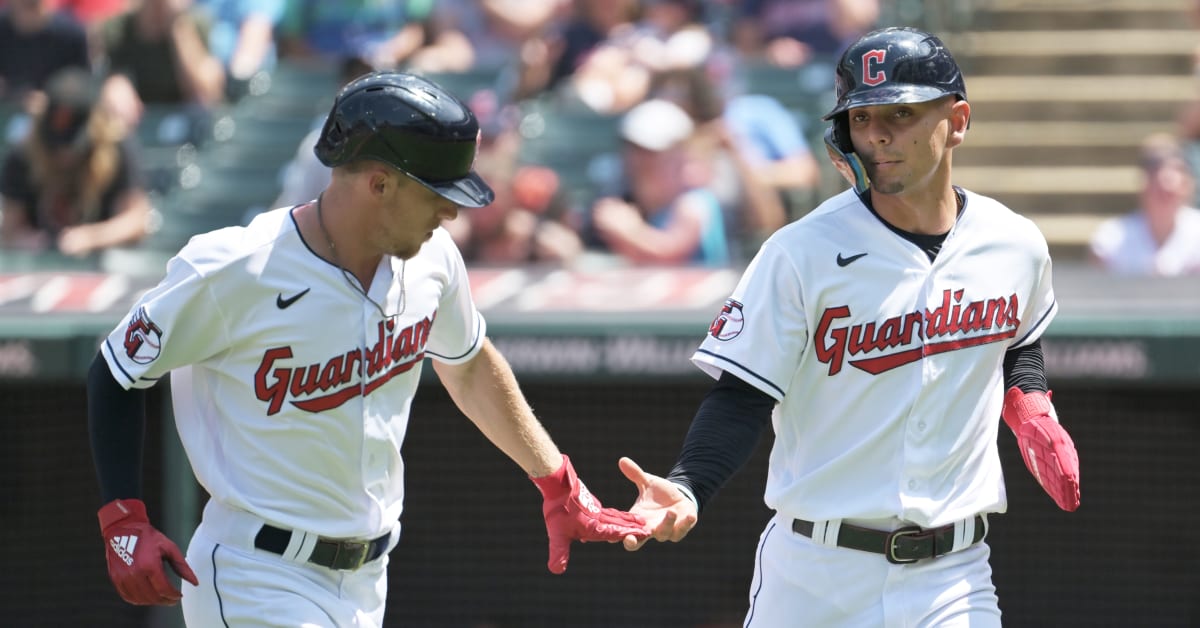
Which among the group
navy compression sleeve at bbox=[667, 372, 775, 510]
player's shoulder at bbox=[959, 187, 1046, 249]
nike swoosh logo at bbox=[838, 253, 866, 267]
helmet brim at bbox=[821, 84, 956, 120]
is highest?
helmet brim at bbox=[821, 84, 956, 120]

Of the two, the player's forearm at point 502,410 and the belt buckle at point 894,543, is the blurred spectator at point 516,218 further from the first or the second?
the belt buckle at point 894,543

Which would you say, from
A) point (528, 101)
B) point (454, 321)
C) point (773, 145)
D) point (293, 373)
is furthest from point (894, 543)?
point (528, 101)

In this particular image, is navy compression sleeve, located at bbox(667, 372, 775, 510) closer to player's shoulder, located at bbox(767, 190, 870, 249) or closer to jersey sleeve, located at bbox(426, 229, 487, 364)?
player's shoulder, located at bbox(767, 190, 870, 249)

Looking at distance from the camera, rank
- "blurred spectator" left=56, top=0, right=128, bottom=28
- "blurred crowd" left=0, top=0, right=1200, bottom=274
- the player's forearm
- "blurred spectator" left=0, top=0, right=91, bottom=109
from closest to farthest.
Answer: the player's forearm → "blurred crowd" left=0, top=0, right=1200, bottom=274 → "blurred spectator" left=0, top=0, right=91, bottom=109 → "blurred spectator" left=56, top=0, right=128, bottom=28

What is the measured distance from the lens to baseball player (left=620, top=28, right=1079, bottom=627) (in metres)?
3.00

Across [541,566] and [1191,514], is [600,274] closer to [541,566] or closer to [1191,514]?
[541,566]

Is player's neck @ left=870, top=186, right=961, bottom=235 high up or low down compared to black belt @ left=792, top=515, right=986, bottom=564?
up

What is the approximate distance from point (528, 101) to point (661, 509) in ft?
16.3

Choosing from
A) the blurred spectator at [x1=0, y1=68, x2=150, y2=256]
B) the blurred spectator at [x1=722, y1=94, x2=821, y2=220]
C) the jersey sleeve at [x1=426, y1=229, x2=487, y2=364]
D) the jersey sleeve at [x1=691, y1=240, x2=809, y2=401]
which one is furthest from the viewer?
the blurred spectator at [x1=0, y1=68, x2=150, y2=256]

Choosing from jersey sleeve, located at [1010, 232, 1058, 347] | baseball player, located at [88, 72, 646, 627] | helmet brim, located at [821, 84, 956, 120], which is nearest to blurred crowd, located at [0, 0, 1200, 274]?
baseball player, located at [88, 72, 646, 627]

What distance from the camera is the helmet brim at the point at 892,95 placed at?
2945mm

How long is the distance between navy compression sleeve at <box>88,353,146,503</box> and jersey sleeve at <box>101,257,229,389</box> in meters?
0.04

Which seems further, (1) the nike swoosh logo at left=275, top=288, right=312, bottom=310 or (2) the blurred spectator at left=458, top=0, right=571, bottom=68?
(2) the blurred spectator at left=458, top=0, right=571, bottom=68

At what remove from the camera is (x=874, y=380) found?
9.89ft
